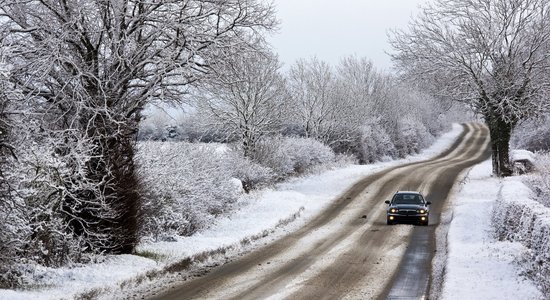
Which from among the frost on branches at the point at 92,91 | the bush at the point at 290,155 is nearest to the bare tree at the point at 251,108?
the bush at the point at 290,155

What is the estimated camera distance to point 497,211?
21531mm

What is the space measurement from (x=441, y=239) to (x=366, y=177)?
2117cm

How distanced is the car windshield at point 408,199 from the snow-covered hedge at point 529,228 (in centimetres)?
516

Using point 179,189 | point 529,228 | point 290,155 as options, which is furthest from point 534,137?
point 529,228

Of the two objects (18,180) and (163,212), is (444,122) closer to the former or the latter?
(163,212)

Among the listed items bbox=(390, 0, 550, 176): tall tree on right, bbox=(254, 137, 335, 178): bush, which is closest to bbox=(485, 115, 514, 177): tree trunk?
bbox=(390, 0, 550, 176): tall tree on right

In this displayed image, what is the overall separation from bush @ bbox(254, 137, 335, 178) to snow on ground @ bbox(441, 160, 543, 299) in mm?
16163

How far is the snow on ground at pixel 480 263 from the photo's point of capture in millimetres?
12305

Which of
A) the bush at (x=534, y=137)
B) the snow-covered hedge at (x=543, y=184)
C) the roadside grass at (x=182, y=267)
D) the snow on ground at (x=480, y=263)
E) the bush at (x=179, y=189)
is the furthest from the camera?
the bush at (x=534, y=137)

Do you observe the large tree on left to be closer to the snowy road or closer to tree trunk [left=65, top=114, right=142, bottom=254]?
tree trunk [left=65, top=114, right=142, bottom=254]

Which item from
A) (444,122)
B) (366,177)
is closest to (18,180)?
(366,177)

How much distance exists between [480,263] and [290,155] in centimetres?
2972

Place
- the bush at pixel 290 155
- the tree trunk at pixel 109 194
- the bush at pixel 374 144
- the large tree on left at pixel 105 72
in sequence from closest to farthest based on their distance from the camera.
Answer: the large tree on left at pixel 105 72, the tree trunk at pixel 109 194, the bush at pixel 290 155, the bush at pixel 374 144

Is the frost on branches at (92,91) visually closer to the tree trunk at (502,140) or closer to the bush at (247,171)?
the bush at (247,171)
